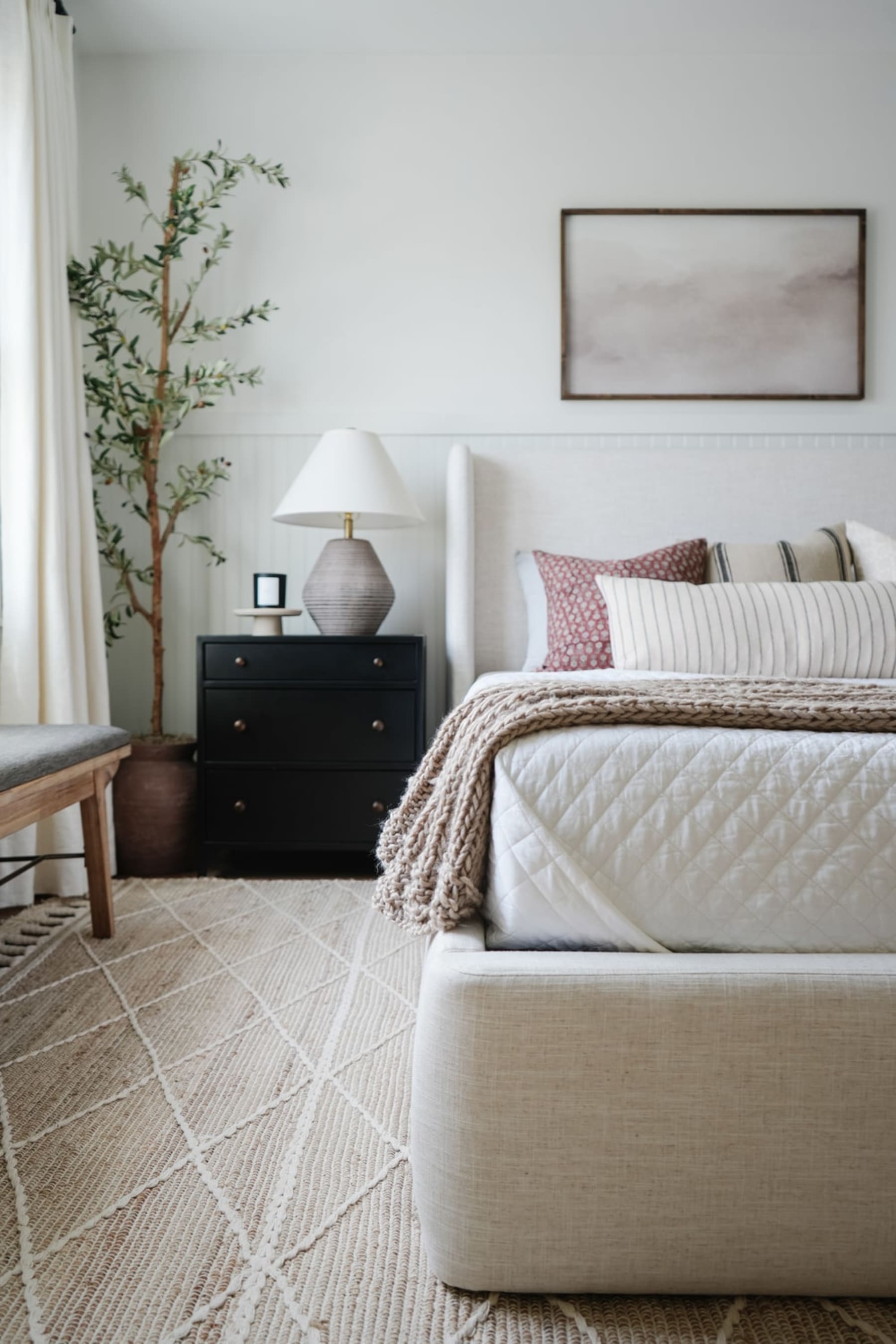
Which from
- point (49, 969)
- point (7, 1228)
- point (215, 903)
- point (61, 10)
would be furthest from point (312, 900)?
point (61, 10)

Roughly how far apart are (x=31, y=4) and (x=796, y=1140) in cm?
305

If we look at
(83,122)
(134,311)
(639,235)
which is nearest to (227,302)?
(134,311)

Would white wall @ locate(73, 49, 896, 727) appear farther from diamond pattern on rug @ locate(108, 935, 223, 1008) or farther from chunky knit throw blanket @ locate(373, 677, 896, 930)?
chunky knit throw blanket @ locate(373, 677, 896, 930)

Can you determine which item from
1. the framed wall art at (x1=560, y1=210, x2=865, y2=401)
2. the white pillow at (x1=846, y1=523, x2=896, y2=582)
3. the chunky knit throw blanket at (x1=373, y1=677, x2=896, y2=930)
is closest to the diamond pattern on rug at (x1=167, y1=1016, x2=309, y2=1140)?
the chunky knit throw blanket at (x1=373, y1=677, x2=896, y2=930)

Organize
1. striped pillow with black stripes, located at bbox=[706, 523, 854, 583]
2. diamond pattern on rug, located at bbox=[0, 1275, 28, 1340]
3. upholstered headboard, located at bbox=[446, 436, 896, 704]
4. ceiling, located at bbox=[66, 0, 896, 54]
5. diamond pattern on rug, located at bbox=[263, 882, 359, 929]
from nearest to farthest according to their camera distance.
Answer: diamond pattern on rug, located at bbox=[0, 1275, 28, 1340], diamond pattern on rug, located at bbox=[263, 882, 359, 929], striped pillow with black stripes, located at bbox=[706, 523, 854, 583], ceiling, located at bbox=[66, 0, 896, 54], upholstered headboard, located at bbox=[446, 436, 896, 704]

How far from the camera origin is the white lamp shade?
8.43ft

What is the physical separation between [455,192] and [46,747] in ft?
7.47

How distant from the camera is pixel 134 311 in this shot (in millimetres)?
2973

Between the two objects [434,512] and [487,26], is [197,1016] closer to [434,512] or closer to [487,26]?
[434,512]

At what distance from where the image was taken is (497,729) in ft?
3.68

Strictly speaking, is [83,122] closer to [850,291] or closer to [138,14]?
[138,14]

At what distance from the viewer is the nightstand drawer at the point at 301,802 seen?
2531mm

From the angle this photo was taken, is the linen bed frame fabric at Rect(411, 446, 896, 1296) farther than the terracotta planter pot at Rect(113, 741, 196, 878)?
No

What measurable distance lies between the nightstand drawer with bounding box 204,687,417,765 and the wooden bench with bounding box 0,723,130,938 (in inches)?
17.3
